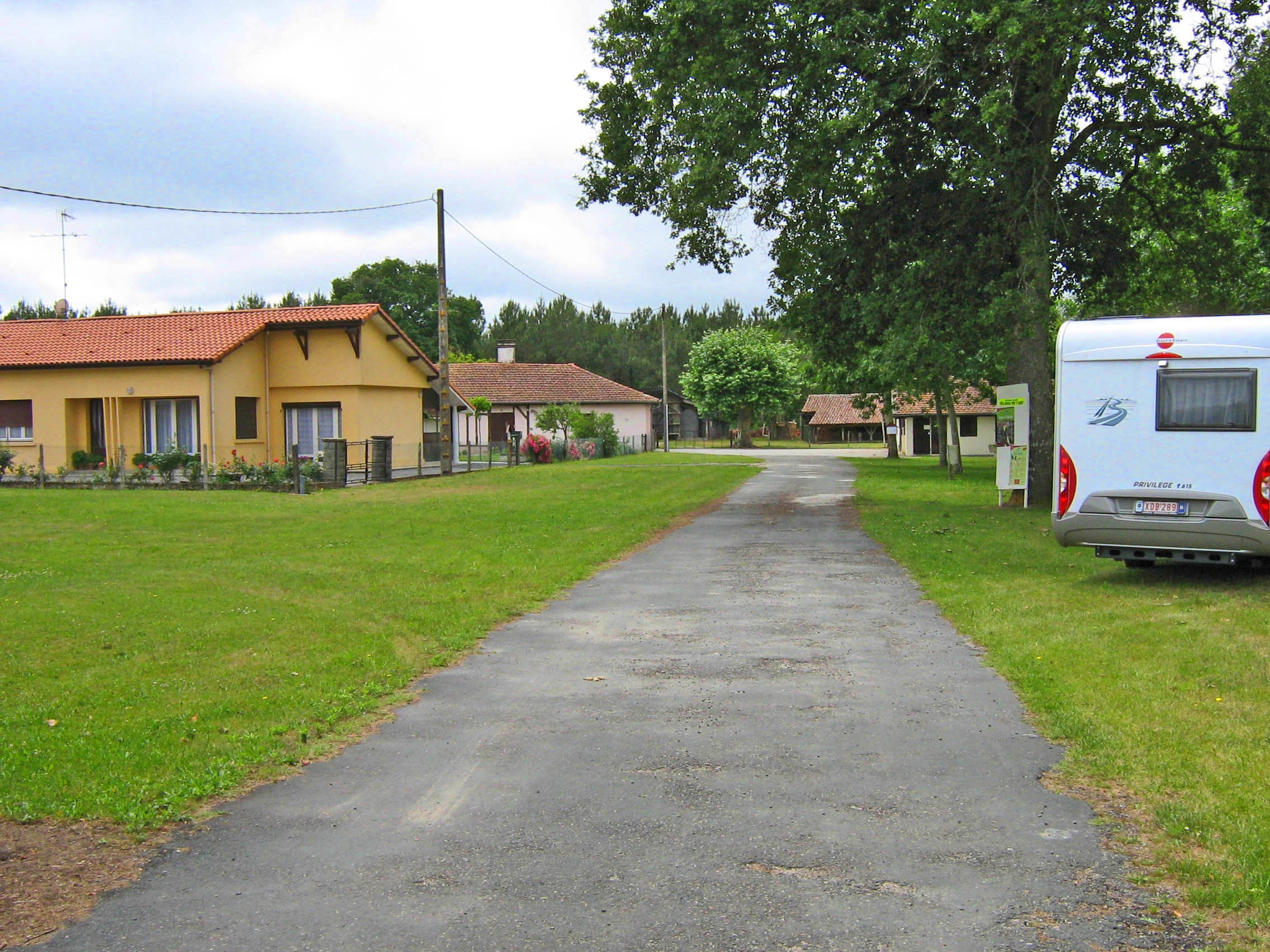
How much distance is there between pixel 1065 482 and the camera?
1255 cm

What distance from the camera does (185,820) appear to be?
211 inches

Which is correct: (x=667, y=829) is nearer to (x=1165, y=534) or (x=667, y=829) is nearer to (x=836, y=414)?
(x=1165, y=534)

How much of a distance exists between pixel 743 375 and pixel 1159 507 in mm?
75996

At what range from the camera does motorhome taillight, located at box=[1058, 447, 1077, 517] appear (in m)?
12.5

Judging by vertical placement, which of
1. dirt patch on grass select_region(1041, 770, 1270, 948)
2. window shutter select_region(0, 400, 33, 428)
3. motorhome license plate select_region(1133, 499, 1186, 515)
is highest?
window shutter select_region(0, 400, 33, 428)

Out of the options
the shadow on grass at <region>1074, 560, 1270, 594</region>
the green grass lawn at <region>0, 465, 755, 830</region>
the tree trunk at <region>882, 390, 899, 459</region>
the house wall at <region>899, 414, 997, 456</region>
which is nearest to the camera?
the green grass lawn at <region>0, 465, 755, 830</region>

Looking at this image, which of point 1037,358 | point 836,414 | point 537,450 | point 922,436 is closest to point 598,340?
point 836,414

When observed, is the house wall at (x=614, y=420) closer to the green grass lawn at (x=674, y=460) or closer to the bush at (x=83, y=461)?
the green grass lawn at (x=674, y=460)

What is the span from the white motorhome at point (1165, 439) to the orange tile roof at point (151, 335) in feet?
88.5

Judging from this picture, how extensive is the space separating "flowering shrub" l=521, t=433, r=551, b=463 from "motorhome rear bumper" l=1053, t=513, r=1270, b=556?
36838mm

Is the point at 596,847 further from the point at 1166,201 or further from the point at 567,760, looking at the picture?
the point at 1166,201

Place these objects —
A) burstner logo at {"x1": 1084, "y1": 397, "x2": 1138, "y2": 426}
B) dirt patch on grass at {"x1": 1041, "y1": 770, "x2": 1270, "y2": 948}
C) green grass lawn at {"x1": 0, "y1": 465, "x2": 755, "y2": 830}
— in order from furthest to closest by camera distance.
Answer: burstner logo at {"x1": 1084, "y1": 397, "x2": 1138, "y2": 426}, green grass lawn at {"x1": 0, "y1": 465, "x2": 755, "y2": 830}, dirt patch on grass at {"x1": 1041, "y1": 770, "x2": 1270, "y2": 948}

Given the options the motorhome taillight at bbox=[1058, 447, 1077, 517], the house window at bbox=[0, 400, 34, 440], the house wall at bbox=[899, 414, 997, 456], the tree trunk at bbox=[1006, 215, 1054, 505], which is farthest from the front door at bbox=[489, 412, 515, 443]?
the motorhome taillight at bbox=[1058, 447, 1077, 517]

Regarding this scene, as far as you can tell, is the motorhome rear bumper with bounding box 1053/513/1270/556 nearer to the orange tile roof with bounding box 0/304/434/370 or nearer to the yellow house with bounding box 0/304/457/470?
the yellow house with bounding box 0/304/457/470
